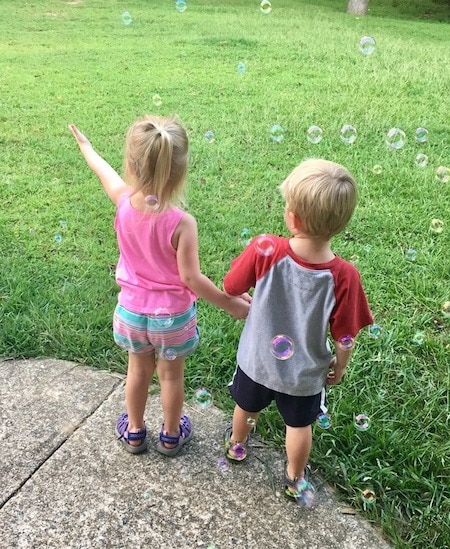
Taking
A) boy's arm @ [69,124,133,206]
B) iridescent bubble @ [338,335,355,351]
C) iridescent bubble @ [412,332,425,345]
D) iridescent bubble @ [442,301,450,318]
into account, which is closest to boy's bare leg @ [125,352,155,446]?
boy's arm @ [69,124,133,206]

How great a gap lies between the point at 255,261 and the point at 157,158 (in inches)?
18.1

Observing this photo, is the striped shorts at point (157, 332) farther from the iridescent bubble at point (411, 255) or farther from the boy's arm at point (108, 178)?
the iridescent bubble at point (411, 255)

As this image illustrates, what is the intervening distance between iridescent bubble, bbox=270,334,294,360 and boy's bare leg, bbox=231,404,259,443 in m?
0.39

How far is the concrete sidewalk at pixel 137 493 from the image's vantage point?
2.18m

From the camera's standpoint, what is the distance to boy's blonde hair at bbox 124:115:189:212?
1.90 metres

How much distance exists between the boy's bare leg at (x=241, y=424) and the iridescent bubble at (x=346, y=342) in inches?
19.9

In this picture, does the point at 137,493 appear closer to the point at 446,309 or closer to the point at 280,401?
the point at 280,401

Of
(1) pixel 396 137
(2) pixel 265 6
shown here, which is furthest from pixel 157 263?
(2) pixel 265 6

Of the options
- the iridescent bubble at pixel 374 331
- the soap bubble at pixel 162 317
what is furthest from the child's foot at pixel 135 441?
the iridescent bubble at pixel 374 331

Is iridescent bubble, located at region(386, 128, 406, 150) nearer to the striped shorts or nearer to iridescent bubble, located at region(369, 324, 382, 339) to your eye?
iridescent bubble, located at region(369, 324, 382, 339)

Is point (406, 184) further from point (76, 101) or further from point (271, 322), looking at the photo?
point (76, 101)

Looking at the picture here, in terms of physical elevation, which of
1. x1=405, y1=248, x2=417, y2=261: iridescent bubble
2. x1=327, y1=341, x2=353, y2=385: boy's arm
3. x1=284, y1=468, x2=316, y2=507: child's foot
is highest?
x1=327, y1=341, x2=353, y2=385: boy's arm

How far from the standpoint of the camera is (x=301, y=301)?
6.35 ft

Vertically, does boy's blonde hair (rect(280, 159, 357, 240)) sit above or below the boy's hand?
above
